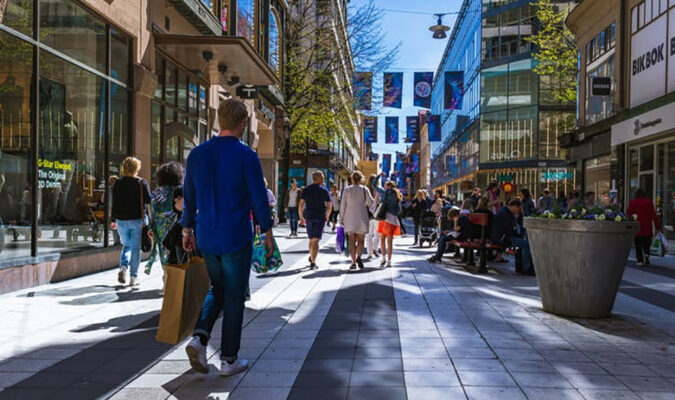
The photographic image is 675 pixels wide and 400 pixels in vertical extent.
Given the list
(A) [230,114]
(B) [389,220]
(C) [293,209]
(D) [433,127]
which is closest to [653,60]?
(B) [389,220]

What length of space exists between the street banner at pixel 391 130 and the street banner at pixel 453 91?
32.9 ft

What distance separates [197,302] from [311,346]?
1121 millimetres

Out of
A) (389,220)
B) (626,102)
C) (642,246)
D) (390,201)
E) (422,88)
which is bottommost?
(642,246)

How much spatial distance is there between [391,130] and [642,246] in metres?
30.2

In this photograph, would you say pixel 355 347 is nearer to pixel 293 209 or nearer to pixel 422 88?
pixel 293 209

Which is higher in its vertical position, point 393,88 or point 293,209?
point 393,88

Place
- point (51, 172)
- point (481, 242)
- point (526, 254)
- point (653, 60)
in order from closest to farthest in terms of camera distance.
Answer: point (51, 172)
point (526, 254)
point (481, 242)
point (653, 60)

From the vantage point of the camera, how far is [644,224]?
12.3 meters

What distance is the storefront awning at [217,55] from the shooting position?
40.7 ft

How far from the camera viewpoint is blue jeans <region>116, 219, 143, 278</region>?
25.9ft

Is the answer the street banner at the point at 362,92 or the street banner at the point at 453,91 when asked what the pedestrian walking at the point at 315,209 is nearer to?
the street banner at the point at 362,92

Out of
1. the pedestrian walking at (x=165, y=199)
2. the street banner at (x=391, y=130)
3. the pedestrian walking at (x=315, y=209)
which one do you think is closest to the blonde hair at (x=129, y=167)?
the pedestrian walking at (x=165, y=199)

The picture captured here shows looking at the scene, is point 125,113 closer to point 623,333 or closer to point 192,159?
point 192,159

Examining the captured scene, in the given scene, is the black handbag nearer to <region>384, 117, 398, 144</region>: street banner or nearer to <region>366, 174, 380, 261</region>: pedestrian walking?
<region>366, 174, 380, 261</region>: pedestrian walking
